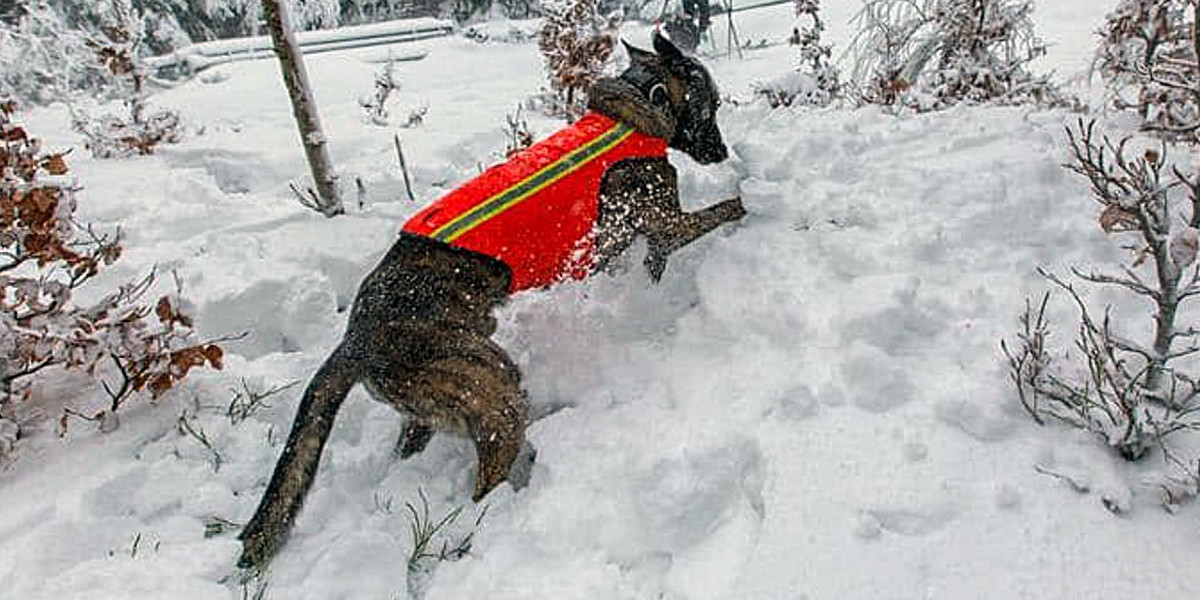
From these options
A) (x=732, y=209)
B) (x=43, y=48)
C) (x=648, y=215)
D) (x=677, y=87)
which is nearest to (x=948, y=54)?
(x=732, y=209)

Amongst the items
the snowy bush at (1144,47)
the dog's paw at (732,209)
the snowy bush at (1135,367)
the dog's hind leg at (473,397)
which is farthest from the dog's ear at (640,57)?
the snowy bush at (1144,47)

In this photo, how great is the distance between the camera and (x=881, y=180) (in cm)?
338

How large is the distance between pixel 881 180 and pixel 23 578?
3.23 metres

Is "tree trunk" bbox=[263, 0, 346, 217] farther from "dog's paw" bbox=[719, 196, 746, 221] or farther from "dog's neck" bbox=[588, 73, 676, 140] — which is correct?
"dog's paw" bbox=[719, 196, 746, 221]

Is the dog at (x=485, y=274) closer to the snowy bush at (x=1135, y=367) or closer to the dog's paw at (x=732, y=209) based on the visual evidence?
the dog's paw at (x=732, y=209)

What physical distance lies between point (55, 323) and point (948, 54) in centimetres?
494

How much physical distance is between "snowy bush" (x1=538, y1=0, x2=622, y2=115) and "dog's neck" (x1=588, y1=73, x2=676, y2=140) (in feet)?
8.53

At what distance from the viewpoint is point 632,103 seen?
9.52 ft

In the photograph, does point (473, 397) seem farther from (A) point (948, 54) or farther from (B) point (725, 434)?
(A) point (948, 54)

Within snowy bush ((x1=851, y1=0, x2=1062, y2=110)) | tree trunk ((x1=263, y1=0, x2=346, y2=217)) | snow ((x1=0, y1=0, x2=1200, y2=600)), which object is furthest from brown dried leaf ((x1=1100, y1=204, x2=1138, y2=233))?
tree trunk ((x1=263, y1=0, x2=346, y2=217))

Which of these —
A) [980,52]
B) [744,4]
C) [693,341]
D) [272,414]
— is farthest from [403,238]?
[744,4]

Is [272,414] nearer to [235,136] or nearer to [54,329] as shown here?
[54,329]

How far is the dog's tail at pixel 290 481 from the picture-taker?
212 cm

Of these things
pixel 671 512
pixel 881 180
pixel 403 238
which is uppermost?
pixel 403 238
